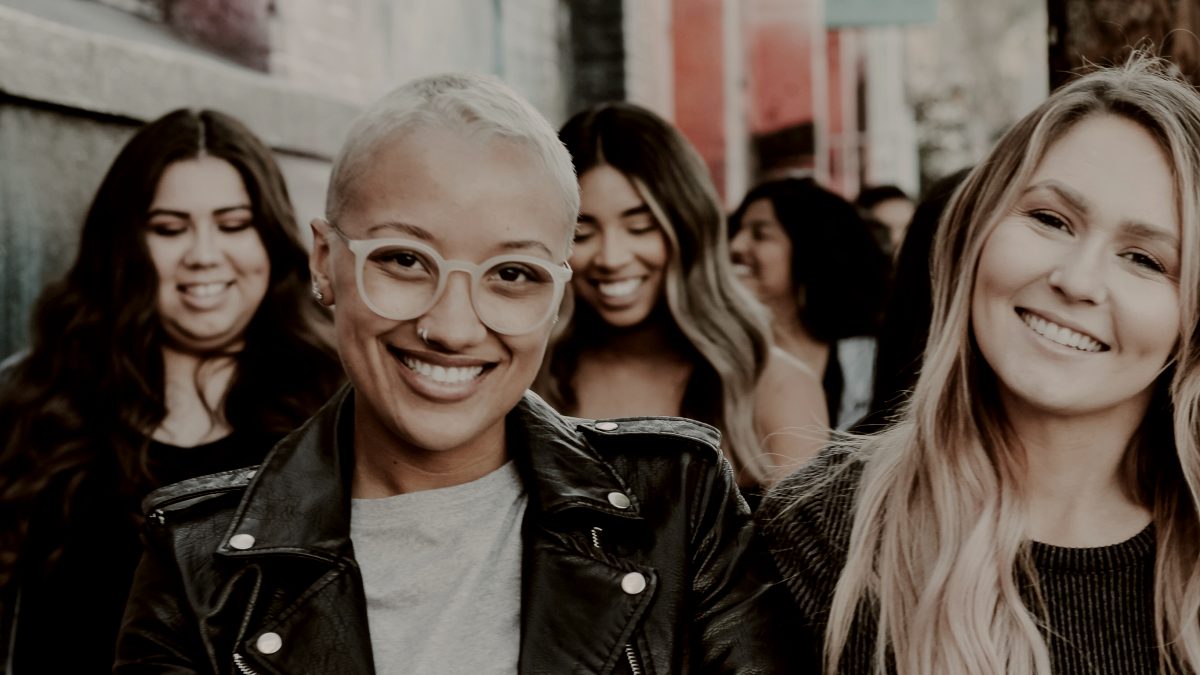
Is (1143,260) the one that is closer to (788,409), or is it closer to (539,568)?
(539,568)

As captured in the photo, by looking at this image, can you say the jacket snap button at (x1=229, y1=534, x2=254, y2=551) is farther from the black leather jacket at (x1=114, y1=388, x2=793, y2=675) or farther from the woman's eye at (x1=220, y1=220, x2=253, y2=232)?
the woman's eye at (x1=220, y1=220, x2=253, y2=232)

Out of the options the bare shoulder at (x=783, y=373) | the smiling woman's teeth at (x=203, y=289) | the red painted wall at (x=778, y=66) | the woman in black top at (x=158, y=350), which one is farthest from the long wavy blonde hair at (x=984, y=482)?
the red painted wall at (x=778, y=66)

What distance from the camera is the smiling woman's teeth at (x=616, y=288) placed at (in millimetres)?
4684

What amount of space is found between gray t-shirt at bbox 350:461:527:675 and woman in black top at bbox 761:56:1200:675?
1.89 ft

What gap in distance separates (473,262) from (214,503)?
25.4 inches

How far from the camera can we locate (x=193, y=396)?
4297 mm

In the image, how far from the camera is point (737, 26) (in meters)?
16.0

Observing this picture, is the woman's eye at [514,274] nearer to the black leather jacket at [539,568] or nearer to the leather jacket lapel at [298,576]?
the black leather jacket at [539,568]

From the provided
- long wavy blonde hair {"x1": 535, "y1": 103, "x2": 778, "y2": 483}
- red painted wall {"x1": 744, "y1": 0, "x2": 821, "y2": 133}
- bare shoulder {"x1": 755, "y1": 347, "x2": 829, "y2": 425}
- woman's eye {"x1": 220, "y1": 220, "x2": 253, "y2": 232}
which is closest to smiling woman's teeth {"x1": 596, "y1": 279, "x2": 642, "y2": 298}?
long wavy blonde hair {"x1": 535, "y1": 103, "x2": 778, "y2": 483}

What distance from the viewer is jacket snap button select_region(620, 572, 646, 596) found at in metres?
2.44

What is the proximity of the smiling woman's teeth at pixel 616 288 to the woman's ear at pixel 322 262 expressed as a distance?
2153mm

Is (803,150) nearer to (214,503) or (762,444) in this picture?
(762,444)

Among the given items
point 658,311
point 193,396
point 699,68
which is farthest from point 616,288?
point 699,68

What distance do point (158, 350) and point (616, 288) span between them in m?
1.43
